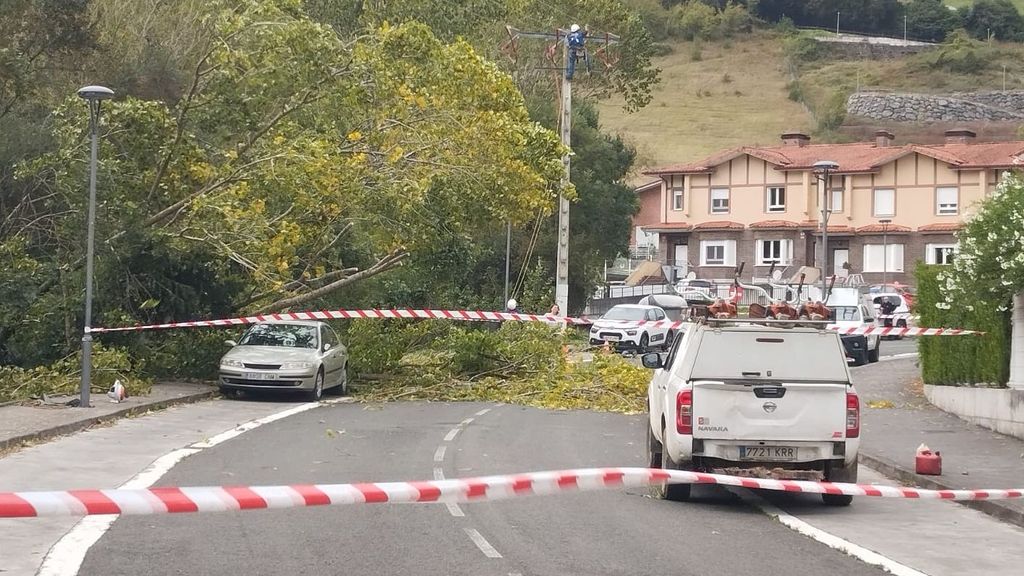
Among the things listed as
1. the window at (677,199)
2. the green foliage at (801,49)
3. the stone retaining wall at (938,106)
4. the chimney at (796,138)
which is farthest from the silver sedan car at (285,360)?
the green foliage at (801,49)

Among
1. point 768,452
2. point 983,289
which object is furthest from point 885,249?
point 768,452

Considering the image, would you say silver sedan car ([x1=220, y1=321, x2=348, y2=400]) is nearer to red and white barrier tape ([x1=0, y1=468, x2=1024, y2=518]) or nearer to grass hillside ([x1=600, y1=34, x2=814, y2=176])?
red and white barrier tape ([x1=0, y1=468, x2=1024, y2=518])

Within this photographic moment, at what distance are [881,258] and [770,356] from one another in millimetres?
66084

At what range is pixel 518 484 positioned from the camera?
824 cm

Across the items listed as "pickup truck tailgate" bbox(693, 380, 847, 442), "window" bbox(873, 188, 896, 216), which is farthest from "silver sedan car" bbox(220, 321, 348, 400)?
"window" bbox(873, 188, 896, 216)

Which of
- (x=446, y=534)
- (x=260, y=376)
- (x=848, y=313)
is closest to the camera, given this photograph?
(x=446, y=534)

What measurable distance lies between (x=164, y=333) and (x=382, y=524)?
17.6 metres

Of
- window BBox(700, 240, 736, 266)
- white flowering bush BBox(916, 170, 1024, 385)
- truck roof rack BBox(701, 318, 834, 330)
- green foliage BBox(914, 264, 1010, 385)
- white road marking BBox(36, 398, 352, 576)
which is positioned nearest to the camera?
white road marking BBox(36, 398, 352, 576)

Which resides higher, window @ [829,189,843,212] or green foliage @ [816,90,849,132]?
green foliage @ [816,90,849,132]

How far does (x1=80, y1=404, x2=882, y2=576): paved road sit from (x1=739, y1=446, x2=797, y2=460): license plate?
1.68 ft

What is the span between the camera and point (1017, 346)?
820 inches

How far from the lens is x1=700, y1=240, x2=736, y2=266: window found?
262 ft

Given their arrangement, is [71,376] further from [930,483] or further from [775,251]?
[775,251]

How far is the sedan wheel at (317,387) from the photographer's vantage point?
2517 centimetres
